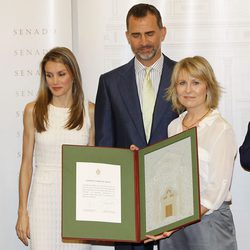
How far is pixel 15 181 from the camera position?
13.1 feet

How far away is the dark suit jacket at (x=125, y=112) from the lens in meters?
3.36

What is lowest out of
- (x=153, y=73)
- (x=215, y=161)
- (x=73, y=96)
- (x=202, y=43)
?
(x=215, y=161)

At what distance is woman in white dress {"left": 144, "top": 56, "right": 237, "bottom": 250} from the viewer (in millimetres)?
2838

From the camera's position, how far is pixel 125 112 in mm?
3406

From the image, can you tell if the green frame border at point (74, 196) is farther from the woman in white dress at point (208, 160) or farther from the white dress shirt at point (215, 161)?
the white dress shirt at point (215, 161)

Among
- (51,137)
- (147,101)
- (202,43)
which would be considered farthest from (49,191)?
(202,43)

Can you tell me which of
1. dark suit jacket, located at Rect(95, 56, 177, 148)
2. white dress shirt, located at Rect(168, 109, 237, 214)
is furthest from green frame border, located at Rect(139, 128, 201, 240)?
dark suit jacket, located at Rect(95, 56, 177, 148)

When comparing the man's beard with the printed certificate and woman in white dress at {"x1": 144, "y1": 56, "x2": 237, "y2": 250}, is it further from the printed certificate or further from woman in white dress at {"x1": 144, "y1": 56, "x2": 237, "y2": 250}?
the printed certificate

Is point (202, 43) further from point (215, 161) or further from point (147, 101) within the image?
point (215, 161)

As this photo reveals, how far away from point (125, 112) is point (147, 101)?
14 centimetres

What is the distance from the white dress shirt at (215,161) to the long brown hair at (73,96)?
864mm

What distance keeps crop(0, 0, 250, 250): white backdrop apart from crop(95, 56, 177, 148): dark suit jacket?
485 mm

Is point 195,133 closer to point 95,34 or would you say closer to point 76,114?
point 76,114

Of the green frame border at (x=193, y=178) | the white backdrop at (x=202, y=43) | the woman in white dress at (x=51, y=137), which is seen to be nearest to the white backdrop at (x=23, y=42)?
the white backdrop at (x=202, y=43)
